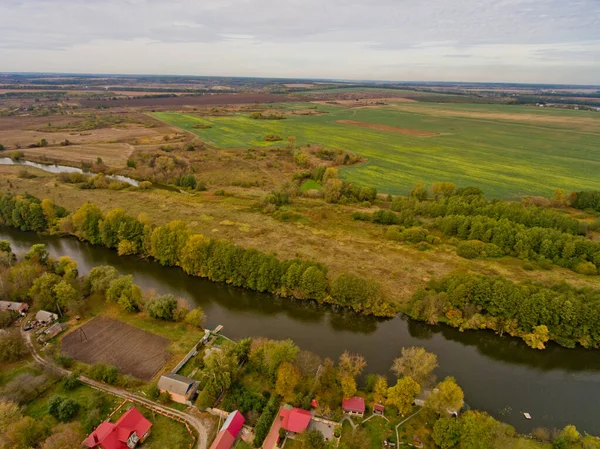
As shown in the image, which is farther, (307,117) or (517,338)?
(307,117)

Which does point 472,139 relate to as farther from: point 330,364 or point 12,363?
point 12,363

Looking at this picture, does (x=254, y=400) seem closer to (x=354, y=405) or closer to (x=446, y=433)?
(x=354, y=405)

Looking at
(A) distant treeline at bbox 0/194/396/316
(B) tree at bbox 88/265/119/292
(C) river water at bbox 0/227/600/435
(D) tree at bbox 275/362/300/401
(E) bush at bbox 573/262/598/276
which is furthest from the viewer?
(E) bush at bbox 573/262/598/276

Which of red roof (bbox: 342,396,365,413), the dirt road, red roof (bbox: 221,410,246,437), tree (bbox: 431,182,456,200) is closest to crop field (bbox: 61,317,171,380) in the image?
the dirt road

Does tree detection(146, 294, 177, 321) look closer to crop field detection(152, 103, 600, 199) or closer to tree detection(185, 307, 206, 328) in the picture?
tree detection(185, 307, 206, 328)

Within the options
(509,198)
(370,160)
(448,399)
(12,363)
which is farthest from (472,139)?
(12,363)

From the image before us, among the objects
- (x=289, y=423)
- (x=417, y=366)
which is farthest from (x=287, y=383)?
(x=417, y=366)

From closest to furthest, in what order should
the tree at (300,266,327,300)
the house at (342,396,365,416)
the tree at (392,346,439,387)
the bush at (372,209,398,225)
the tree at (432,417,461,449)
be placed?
1. the tree at (432,417,461,449)
2. the house at (342,396,365,416)
3. the tree at (392,346,439,387)
4. the tree at (300,266,327,300)
5. the bush at (372,209,398,225)
